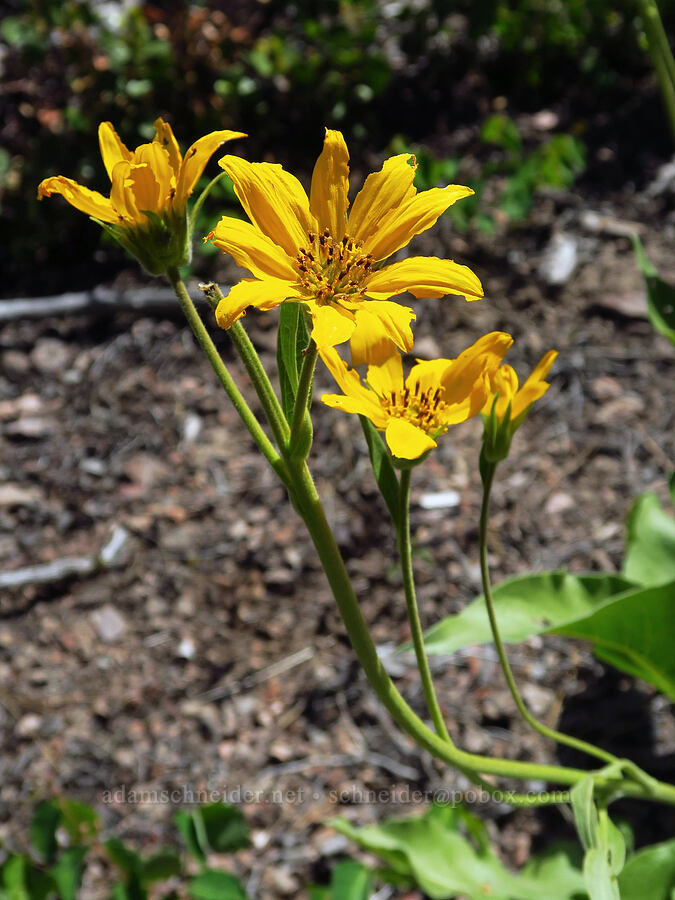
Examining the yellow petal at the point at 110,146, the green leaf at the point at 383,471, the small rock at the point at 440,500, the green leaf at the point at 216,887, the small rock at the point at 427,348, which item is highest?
the yellow petal at the point at 110,146

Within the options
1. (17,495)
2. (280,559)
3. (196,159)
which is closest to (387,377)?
(196,159)

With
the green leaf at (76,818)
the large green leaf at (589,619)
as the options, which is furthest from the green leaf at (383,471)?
the green leaf at (76,818)

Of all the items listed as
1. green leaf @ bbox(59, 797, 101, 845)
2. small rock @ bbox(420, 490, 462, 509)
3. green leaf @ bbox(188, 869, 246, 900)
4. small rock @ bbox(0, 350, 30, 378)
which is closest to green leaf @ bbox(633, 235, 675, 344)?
small rock @ bbox(420, 490, 462, 509)

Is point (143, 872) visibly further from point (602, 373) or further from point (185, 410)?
point (602, 373)

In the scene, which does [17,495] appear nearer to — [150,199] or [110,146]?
[110,146]

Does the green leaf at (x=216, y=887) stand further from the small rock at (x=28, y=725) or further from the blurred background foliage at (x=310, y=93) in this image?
the blurred background foliage at (x=310, y=93)

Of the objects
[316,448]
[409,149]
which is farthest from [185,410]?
[409,149]

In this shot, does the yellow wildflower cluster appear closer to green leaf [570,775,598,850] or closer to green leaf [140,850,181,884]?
green leaf [570,775,598,850]

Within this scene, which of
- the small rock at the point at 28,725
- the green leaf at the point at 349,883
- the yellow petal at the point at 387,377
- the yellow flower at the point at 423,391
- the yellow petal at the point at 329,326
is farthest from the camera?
the small rock at the point at 28,725
